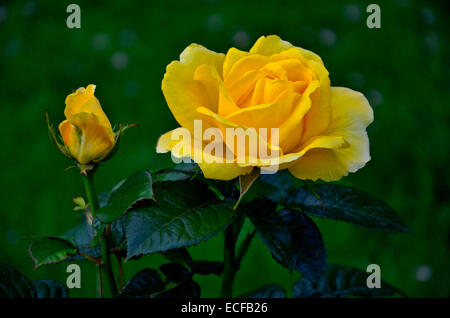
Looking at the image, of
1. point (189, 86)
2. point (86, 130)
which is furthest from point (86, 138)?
point (189, 86)

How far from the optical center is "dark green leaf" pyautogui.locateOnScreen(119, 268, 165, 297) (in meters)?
0.53

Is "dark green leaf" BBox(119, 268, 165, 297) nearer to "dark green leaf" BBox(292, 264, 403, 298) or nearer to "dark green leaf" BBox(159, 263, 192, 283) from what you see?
Answer: "dark green leaf" BBox(159, 263, 192, 283)

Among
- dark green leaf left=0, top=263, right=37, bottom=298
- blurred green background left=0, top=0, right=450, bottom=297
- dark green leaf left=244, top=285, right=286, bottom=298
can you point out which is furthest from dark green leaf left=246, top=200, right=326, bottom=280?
blurred green background left=0, top=0, right=450, bottom=297

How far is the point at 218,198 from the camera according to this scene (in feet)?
1.82

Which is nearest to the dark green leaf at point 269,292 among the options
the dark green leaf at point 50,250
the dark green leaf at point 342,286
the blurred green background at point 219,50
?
the dark green leaf at point 342,286

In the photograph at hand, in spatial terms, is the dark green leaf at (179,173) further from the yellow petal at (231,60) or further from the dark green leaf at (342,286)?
the dark green leaf at (342,286)

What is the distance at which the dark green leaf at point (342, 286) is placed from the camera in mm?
655

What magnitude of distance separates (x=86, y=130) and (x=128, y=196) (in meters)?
0.07

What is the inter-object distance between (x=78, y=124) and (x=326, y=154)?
23 cm

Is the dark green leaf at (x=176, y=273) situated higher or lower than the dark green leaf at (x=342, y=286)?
higher

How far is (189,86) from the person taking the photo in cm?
54

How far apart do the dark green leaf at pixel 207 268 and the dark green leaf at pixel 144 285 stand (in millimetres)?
61

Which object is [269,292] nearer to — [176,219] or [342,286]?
[342,286]
